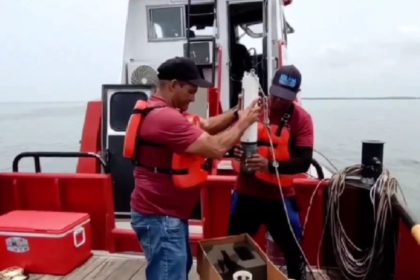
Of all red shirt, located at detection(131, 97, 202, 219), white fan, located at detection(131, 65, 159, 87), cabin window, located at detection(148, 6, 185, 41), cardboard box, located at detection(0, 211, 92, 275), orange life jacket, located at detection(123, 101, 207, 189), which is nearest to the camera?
red shirt, located at detection(131, 97, 202, 219)

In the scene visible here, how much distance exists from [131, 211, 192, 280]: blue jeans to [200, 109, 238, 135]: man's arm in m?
0.65

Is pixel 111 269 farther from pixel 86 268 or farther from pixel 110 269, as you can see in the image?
pixel 86 268

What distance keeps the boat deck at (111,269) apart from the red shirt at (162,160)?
1.22 m

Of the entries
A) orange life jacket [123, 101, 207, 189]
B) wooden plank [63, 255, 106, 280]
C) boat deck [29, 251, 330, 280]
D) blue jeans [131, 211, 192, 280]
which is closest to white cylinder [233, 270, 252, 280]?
blue jeans [131, 211, 192, 280]

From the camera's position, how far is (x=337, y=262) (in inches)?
125

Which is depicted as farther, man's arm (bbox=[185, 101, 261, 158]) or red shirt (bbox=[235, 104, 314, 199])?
red shirt (bbox=[235, 104, 314, 199])

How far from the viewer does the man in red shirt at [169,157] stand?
2082 millimetres

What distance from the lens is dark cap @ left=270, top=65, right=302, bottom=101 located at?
258cm

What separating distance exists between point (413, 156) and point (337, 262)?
1992 centimetres

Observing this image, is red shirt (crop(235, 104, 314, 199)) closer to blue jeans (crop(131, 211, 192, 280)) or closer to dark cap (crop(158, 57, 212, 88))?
blue jeans (crop(131, 211, 192, 280))

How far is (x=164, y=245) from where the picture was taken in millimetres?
2232

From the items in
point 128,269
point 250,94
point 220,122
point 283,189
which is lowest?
point 128,269

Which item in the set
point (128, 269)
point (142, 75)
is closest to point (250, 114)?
point (128, 269)

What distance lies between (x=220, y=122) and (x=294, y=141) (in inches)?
19.1
